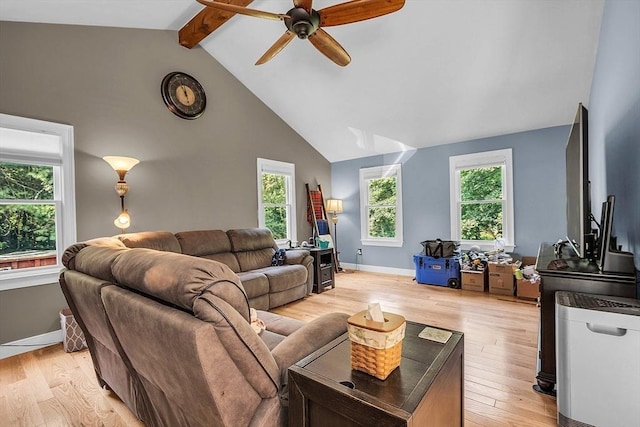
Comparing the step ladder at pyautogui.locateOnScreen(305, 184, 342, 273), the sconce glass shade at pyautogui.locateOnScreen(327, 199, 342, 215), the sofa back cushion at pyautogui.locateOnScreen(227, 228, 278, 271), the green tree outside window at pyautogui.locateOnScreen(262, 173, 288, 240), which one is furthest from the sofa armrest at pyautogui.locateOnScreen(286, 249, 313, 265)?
the sconce glass shade at pyautogui.locateOnScreen(327, 199, 342, 215)

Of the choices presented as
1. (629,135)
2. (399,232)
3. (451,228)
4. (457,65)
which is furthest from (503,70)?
(399,232)

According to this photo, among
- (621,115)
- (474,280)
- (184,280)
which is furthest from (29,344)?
(474,280)

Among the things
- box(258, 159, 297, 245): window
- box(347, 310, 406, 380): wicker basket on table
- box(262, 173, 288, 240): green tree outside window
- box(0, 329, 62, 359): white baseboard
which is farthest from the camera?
box(262, 173, 288, 240): green tree outside window

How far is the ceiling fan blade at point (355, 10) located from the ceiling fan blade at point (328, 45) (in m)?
0.14

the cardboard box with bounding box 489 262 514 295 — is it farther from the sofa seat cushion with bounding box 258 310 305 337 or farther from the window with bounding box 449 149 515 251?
the sofa seat cushion with bounding box 258 310 305 337

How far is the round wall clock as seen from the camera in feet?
12.6

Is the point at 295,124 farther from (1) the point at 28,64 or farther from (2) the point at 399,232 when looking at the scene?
(1) the point at 28,64

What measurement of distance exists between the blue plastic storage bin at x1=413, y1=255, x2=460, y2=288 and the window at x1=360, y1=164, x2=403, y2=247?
2.52ft

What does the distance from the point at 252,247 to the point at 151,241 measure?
4.52 ft

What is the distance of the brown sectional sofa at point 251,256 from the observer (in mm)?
3361

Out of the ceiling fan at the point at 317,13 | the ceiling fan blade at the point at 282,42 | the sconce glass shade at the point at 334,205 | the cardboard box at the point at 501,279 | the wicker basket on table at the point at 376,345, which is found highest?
the ceiling fan blade at the point at 282,42

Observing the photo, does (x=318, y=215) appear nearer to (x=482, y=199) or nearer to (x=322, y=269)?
(x=322, y=269)

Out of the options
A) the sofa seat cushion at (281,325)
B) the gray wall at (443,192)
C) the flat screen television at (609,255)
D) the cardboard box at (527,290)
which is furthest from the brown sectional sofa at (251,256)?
the flat screen television at (609,255)

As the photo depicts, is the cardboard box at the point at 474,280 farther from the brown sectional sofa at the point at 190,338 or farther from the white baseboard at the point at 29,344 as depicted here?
the white baseboard at the point at 29,344
